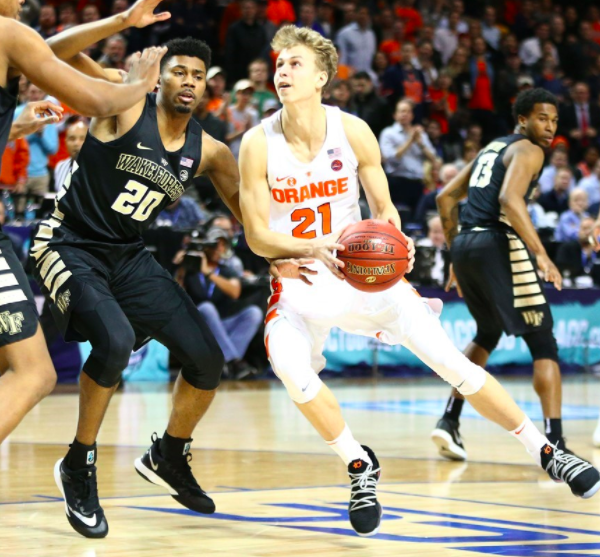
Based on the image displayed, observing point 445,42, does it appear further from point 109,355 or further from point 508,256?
point 109,355

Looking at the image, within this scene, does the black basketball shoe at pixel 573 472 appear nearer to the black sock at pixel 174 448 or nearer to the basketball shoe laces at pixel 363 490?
the basketball shoe laces at pixel 363 490

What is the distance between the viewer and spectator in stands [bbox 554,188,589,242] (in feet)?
47.8

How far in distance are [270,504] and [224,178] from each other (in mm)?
1576

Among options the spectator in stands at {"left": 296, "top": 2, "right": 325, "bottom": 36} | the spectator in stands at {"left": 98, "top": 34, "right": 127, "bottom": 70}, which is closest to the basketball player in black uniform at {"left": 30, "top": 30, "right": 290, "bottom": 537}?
the spectator in stands at {"left": 98, "top": 34, "right": 127, "bottom": 70}

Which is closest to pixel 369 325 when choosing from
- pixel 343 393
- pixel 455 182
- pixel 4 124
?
pixel 4 124

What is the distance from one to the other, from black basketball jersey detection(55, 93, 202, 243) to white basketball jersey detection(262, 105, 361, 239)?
0.48 meters

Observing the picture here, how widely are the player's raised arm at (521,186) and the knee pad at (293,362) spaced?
7.47 feet

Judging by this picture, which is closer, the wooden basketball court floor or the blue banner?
the wooden basketball court floor

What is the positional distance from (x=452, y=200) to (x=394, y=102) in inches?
352

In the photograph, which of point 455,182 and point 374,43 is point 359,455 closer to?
point 455,182

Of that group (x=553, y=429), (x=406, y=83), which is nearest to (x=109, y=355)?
(x=553, y=429)

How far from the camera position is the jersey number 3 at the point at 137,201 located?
5.21m

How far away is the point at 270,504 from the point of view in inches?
220

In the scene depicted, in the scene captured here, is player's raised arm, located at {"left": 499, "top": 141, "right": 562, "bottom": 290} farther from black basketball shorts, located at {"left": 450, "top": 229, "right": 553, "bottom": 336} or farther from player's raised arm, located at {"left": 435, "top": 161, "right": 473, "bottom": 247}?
player's raised arm, located at {"left": 435, "top": 161, "right": 473, "bottom": 247}
